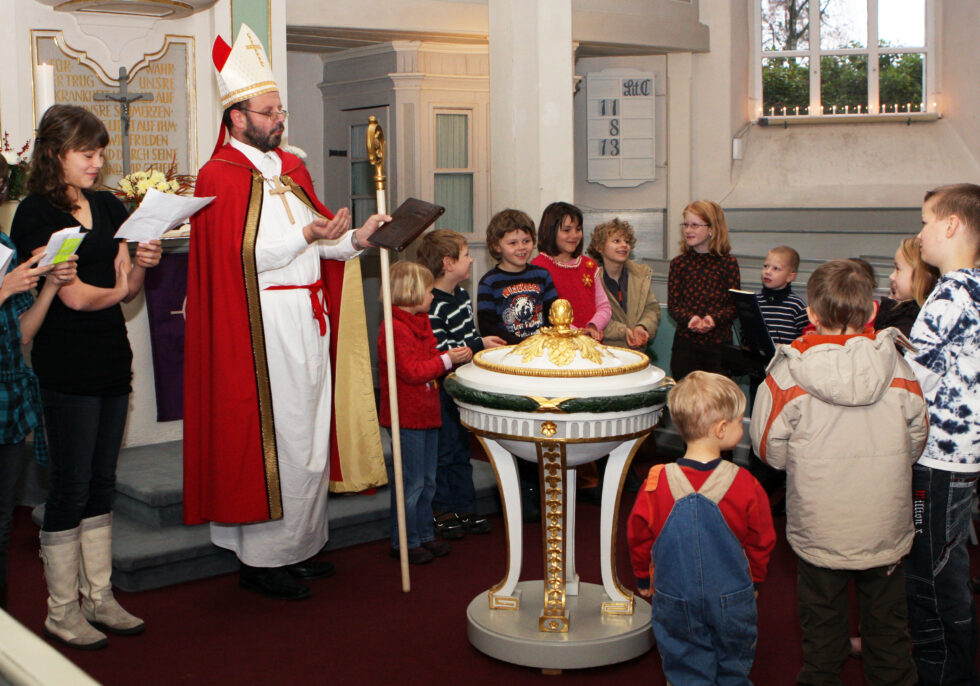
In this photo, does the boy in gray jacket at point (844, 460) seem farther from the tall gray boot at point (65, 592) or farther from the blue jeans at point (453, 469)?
the tall gray boot at point (65, 592)

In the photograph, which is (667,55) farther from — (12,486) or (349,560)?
(12,486)

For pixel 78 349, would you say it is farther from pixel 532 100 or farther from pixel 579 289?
pixel 532 100

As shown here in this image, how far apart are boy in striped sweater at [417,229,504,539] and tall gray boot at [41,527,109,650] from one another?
1.53 meters

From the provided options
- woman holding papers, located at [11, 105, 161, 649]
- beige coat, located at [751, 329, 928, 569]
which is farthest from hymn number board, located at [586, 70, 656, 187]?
beige coat, located at [751, 329, 928, 569]

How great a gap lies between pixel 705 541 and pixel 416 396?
181 cm

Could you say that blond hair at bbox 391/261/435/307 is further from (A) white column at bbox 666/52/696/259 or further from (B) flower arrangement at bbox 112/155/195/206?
(A) white column at bbox 666/52/696/259

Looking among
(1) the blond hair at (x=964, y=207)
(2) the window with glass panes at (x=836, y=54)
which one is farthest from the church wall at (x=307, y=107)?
(1) the blond hair at (x=964, y=207)

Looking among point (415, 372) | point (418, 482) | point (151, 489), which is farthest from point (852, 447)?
point (151, 489)

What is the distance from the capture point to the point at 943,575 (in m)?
3.09

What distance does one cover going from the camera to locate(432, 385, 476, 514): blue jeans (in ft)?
15.6

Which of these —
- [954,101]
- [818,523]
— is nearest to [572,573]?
[818,523]

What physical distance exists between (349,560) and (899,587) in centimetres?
223

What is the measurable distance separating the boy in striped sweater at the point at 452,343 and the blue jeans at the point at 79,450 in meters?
1.33

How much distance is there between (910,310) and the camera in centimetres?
391
